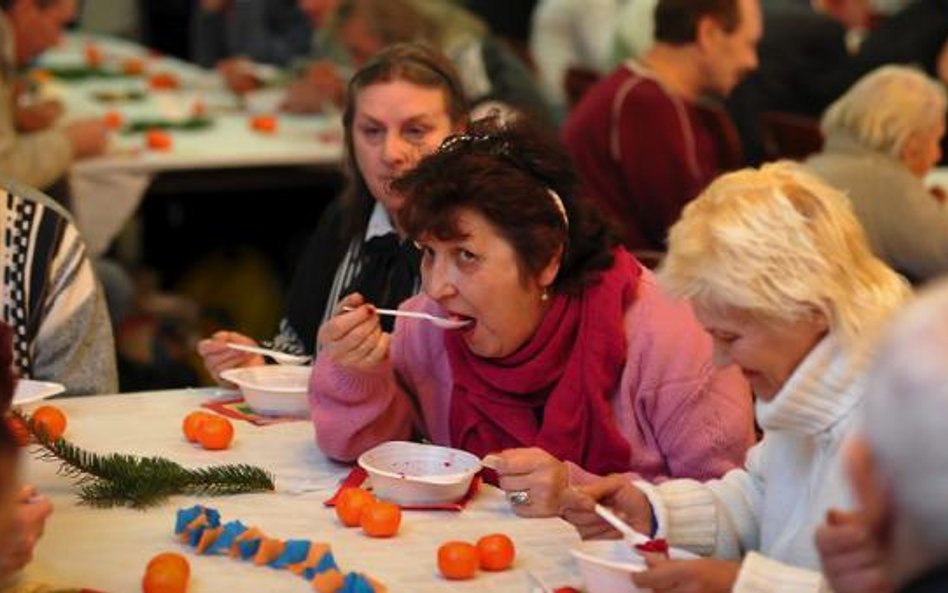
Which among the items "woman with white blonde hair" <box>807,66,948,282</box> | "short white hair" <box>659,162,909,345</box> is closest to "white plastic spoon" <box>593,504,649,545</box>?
"short white hair" <box>659,162,909,345</box>

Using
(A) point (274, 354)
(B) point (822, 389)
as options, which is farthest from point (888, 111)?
(B) point (822, 389)

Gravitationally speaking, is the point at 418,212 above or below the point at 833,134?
above

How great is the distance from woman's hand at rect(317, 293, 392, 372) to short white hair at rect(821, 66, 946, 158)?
85.9 inches

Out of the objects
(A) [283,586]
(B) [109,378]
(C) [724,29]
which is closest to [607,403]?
(A) [283,586]

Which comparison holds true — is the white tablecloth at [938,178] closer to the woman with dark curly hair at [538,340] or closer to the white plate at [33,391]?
the woman with dark curly hair at [538,340]

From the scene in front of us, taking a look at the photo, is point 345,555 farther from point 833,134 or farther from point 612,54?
point 612,54

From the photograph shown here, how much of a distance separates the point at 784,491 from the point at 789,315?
31cm

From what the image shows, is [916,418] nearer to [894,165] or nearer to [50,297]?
[50,297]

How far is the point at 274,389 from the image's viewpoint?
3.34 meters

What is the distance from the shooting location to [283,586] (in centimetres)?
253

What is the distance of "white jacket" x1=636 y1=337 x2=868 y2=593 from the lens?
237 cm

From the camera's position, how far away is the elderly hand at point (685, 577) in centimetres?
237

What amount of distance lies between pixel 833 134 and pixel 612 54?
1.69m

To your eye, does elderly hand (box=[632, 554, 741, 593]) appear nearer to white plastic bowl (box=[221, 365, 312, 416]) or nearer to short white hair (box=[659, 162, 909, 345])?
short white hair (box=[659, 162, 909, 345])
